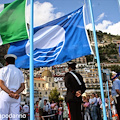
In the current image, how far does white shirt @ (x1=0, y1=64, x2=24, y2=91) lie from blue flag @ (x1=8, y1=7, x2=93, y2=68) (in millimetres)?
1863

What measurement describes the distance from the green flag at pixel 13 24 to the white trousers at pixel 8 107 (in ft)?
6.08

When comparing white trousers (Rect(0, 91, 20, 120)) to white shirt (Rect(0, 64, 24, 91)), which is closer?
white trousers (Rect(0, 91, 20, 120))

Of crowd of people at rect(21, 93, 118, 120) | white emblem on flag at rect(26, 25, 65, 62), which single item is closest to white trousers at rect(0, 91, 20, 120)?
white emblem on flag at rect(26, 25, 65, 62)

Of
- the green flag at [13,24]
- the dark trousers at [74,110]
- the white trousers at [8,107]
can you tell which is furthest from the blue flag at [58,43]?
the white trousers at [8,107]

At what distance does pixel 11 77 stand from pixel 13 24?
1.82 metres

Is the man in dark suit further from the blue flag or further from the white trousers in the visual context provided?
the blue flag

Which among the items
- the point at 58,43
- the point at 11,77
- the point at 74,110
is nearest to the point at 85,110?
the point at 58,43

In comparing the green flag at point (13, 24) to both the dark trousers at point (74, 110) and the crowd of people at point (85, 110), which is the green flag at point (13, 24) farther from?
the crowd of people at point (85, 110)

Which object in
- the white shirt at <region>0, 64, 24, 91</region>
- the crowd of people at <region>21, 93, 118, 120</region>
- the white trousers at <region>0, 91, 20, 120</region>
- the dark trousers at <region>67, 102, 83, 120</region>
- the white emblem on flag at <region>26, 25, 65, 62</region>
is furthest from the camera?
the crowd of people at <region>21, 93, 118, 120</region>

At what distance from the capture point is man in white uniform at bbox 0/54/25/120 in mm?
3010

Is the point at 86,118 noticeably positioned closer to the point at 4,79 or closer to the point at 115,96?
the point at 115,96

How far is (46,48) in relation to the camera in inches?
229

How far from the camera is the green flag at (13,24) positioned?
4.60 metres

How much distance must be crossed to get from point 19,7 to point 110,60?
177 m
